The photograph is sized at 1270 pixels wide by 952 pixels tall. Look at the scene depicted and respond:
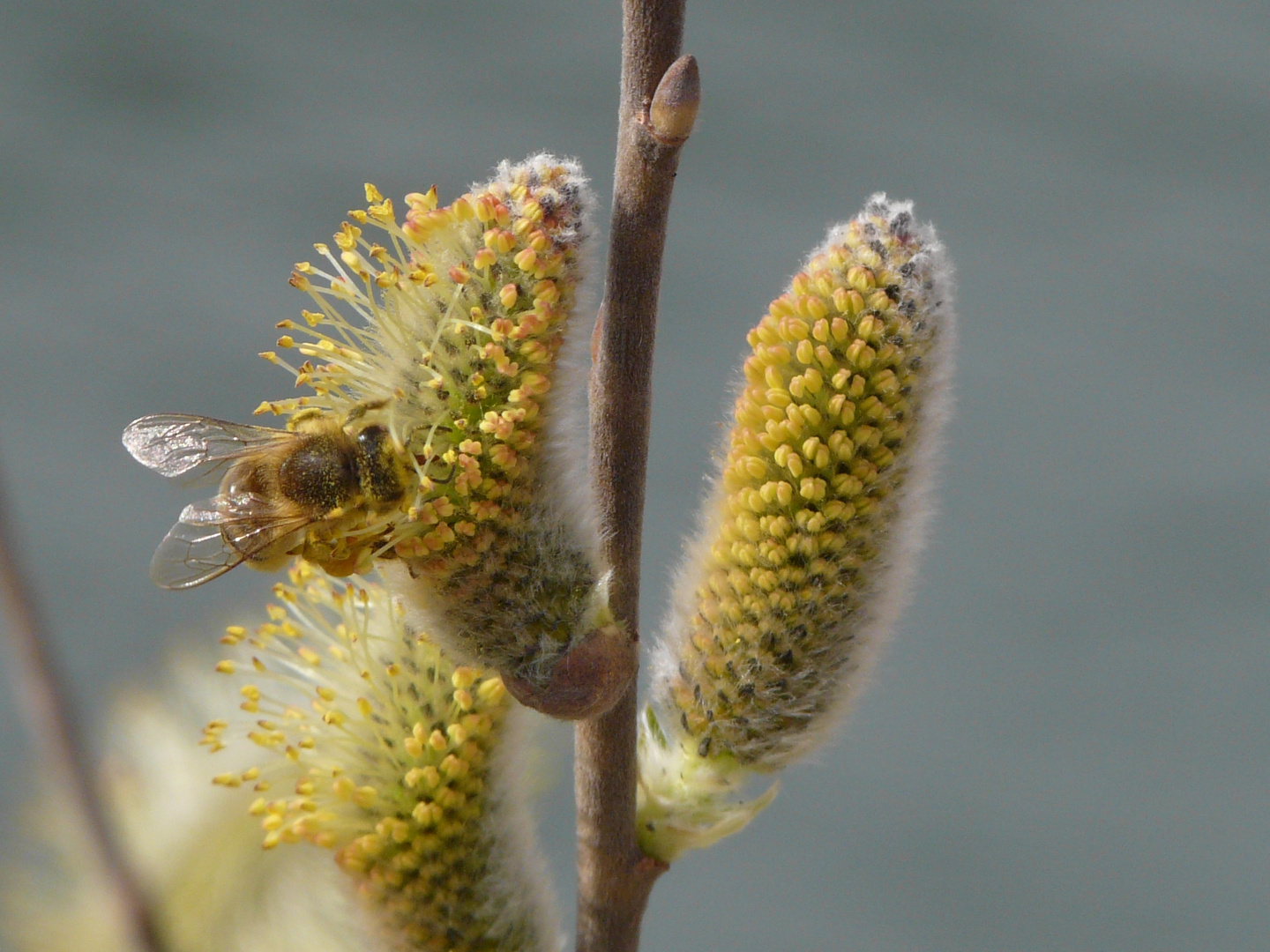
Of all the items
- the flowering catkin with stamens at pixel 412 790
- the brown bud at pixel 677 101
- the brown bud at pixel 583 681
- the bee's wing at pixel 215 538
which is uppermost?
the brown bud at pixel 677 101

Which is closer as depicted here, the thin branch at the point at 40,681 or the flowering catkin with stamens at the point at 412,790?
the thin branch at the point at 40,681

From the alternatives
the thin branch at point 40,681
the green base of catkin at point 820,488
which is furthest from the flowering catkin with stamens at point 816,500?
the thin branch at point 40,681

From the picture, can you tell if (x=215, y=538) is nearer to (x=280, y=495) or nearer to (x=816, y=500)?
(x=280, y=495)

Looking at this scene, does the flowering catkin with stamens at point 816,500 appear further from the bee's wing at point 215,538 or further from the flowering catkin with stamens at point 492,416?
the bee's wing at point 215,538

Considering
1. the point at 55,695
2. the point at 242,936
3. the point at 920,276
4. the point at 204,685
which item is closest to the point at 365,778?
the point at 242,936

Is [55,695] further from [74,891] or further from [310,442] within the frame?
[74,891]

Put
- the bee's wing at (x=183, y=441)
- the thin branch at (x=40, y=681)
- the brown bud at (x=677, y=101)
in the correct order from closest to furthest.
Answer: the thin branch at (x=40, y=681) → the brown bud at (x=677, y=101) → the bee's wing at (x=183, y=441)

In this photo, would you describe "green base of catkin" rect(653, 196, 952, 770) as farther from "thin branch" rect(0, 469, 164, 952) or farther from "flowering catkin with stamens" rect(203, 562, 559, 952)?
"thin branch" rect(0, 469, 164, 952)
